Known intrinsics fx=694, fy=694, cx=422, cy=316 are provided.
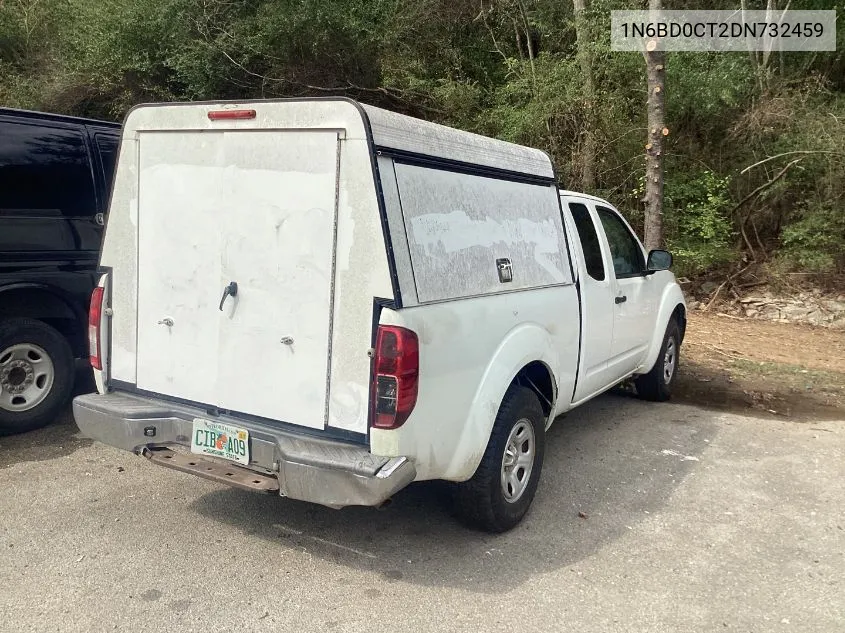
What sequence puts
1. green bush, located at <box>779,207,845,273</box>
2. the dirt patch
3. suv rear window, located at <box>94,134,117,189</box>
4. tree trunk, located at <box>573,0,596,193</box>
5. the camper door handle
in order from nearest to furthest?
the camper door handle, suv rear window, located at <box>94,134,117,189</box>, the dirt patch, green bush, located at <box>779,207,845,273</box>, tree trunk, located at <box>573,0,596,193</box>

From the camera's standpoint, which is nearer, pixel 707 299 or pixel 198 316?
pixel 198 316

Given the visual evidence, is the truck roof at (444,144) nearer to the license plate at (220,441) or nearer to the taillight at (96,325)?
the license plate at (220,441)

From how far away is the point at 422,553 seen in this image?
360 centimetres

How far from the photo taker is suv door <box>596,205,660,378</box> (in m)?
5.35

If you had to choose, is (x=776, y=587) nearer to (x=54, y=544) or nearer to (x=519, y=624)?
(x=519, y=624)

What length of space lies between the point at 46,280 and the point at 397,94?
35.7ft

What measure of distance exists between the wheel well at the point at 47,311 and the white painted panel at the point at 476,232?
10.9 ft

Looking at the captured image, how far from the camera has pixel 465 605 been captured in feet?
10.3

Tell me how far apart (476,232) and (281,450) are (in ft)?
4.82

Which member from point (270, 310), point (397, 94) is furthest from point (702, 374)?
point (397, 94)

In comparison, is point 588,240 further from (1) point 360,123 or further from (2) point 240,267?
(2) point 240,267

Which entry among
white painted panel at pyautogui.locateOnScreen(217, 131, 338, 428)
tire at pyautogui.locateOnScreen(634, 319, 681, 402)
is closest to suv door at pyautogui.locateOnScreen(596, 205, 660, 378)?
tire at pyautogui.locateOnScreen(634, 319, 681, 402)

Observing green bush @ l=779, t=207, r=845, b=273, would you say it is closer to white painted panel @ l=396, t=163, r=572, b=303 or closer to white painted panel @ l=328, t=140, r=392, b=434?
white painted panel @ l=396, t=163, r=572, b=303

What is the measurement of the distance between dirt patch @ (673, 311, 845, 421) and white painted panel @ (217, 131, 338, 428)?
4788mm
